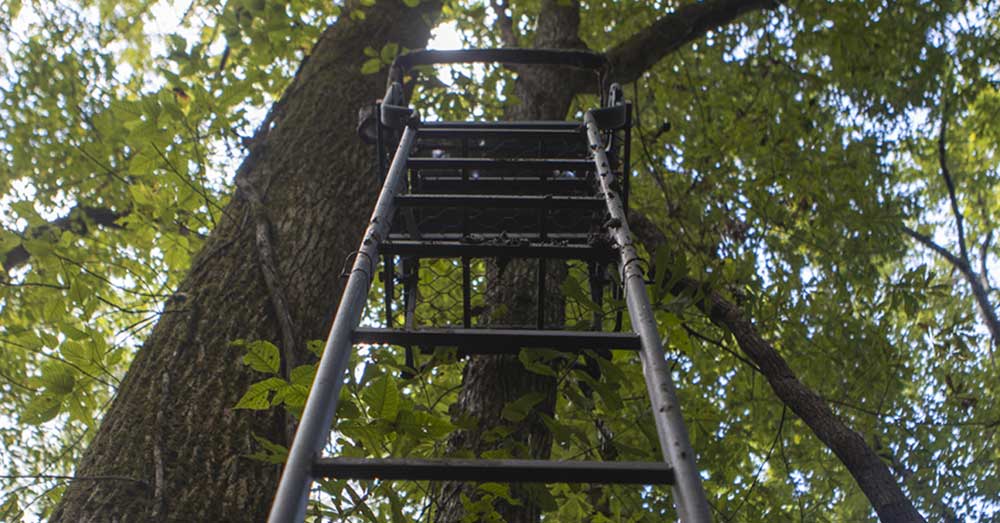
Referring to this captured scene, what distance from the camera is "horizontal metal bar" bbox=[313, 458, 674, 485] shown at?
92 centimetres

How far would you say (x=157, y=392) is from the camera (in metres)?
2.01

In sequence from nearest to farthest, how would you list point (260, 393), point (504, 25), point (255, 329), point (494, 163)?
point (260, 393), point (494, 163), point (255, 329), point (504, 25)

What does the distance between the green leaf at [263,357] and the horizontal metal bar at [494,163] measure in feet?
2.60

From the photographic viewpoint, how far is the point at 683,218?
4617 millimetres

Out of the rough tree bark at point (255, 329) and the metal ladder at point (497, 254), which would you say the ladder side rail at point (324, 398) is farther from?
the rough tree bark at point (255, 329)

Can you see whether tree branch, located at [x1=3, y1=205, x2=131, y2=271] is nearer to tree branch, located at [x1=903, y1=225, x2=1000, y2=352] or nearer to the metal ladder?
the metal ladder

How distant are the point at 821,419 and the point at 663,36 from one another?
3507 millimetres

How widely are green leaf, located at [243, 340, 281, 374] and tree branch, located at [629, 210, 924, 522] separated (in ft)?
2.95

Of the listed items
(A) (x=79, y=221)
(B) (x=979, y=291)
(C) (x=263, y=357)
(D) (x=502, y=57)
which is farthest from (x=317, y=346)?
(B) (x=979, y=291)

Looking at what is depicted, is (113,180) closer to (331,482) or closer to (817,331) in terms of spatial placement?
(331,482)

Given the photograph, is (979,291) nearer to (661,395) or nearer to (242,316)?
(242,316)

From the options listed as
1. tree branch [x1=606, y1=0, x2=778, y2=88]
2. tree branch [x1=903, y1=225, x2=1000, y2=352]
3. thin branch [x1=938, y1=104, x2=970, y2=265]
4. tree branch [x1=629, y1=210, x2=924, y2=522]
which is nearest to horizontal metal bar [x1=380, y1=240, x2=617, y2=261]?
tree branch [x1=629, y1=210, x2=924, y2=522]

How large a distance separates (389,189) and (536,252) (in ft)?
1.42

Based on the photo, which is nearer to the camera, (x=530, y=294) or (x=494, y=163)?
(x=494, y=163)
